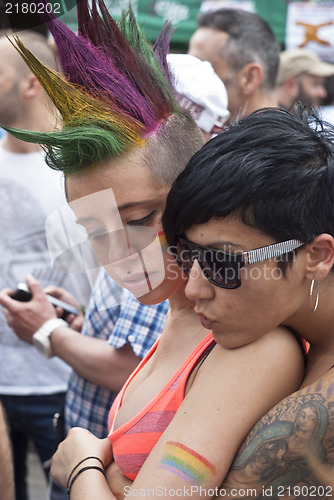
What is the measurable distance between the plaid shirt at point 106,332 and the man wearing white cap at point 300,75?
429 cm

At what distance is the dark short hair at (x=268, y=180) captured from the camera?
4.42 ft

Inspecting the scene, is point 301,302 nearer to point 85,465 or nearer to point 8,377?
point 85,465

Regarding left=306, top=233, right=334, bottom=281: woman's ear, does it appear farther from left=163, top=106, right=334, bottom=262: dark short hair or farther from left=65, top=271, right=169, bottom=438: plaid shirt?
left=65, top=271, right=169, bottom=438: plaid shirt

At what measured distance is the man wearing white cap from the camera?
6.46 meters

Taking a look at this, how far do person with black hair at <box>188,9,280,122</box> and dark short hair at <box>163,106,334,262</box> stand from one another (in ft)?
8.48

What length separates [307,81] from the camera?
21.5 feet

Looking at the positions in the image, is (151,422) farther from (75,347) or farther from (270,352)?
(75,347)

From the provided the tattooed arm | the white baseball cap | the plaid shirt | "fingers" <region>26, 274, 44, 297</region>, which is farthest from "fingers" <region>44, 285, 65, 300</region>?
the tattooed arm

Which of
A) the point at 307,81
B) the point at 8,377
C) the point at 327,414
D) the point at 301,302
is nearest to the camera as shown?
the point at 327,414

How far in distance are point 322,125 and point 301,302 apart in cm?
41

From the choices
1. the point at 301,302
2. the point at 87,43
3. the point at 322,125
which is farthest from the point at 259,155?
the point at 87,43

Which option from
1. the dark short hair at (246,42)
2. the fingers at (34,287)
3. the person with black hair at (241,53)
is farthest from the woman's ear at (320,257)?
the dark short hair at (246,42)

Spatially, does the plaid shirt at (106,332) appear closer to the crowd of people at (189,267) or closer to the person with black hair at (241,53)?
the crowd of people at (189,267)

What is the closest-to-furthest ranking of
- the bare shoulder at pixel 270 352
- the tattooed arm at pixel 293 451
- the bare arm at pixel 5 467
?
the tattooed arm at pixel 293 451 → the bare shoulder at pixel 270 352 → the bare arm at pixel 5 467
